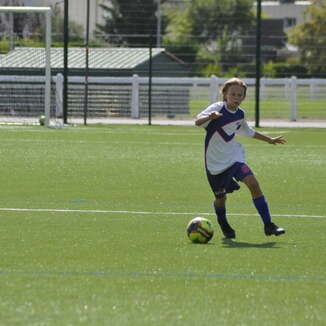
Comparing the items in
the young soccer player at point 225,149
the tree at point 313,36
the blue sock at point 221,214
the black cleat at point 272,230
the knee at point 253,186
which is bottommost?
the black cleat at point 272,230

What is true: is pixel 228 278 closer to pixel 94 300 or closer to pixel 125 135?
pixel 94 300

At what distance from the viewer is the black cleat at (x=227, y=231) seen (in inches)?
373

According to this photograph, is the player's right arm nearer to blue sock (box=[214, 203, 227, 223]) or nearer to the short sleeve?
the short sleeve

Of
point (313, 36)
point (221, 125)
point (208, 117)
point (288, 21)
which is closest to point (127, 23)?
point (313, 36)

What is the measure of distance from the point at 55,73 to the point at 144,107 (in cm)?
337

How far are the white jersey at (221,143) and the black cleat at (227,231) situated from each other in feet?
1.62

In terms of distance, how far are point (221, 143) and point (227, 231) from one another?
83cm

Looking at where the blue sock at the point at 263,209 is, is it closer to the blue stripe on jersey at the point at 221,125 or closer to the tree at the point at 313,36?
the blue stripe on jersey at the point at 221,125

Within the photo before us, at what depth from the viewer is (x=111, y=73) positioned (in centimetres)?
3803

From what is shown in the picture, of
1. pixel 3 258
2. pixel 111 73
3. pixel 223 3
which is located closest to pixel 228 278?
pixel 3 258

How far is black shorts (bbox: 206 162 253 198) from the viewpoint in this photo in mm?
9547

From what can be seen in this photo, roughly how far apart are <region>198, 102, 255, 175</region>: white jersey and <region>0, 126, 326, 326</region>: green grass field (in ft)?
2.17

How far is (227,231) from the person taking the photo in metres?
9.55

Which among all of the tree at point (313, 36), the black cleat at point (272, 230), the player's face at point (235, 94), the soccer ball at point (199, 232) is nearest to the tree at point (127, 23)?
the tree at point (313, 36)
